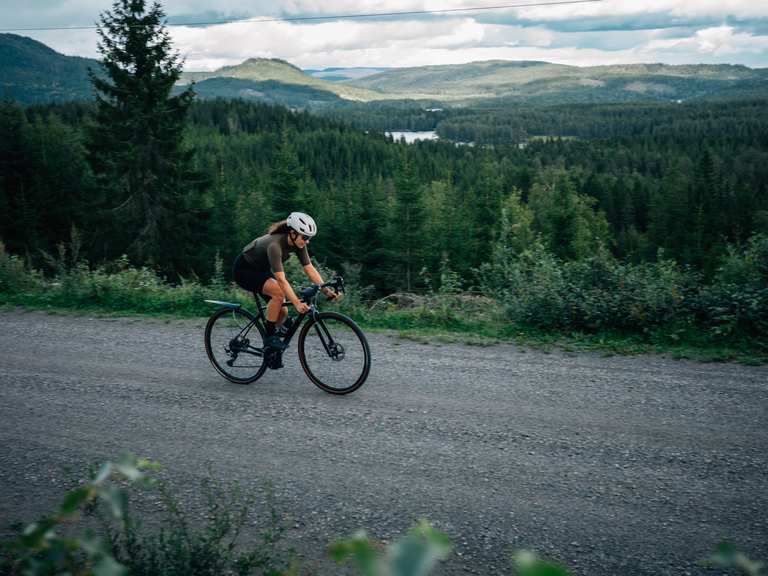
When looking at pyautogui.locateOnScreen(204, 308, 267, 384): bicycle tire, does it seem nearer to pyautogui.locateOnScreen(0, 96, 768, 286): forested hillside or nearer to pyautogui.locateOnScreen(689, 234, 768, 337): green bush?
pyautogui.locateOnScreen(0, 96, 768, 286): forested hillside

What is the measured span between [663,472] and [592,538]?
1298mm

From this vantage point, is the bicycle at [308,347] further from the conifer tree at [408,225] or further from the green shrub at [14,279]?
the conifer tree at [408,225]

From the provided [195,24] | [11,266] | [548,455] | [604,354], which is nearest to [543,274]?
[604,354]

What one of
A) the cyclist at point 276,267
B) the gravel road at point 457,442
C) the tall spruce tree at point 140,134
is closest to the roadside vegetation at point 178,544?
the gravel road at point 457,442

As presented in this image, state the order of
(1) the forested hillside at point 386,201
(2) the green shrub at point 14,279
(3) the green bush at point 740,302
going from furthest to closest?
(1) the forested hillside at point 386,201, (2) the green shrub at point 14,279, (3) the green bush at point 740,302

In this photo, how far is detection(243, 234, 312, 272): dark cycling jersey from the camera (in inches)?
277

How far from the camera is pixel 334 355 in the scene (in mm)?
7246

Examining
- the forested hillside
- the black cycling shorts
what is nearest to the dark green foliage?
the forested hillside

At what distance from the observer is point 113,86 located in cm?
3070

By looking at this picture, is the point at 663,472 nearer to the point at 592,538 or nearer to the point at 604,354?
the point at 592,538

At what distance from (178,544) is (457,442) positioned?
9.82ft

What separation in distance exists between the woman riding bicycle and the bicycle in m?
0.14

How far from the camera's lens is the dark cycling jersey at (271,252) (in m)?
7.03

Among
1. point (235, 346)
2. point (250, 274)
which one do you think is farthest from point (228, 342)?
point (250, 274)
